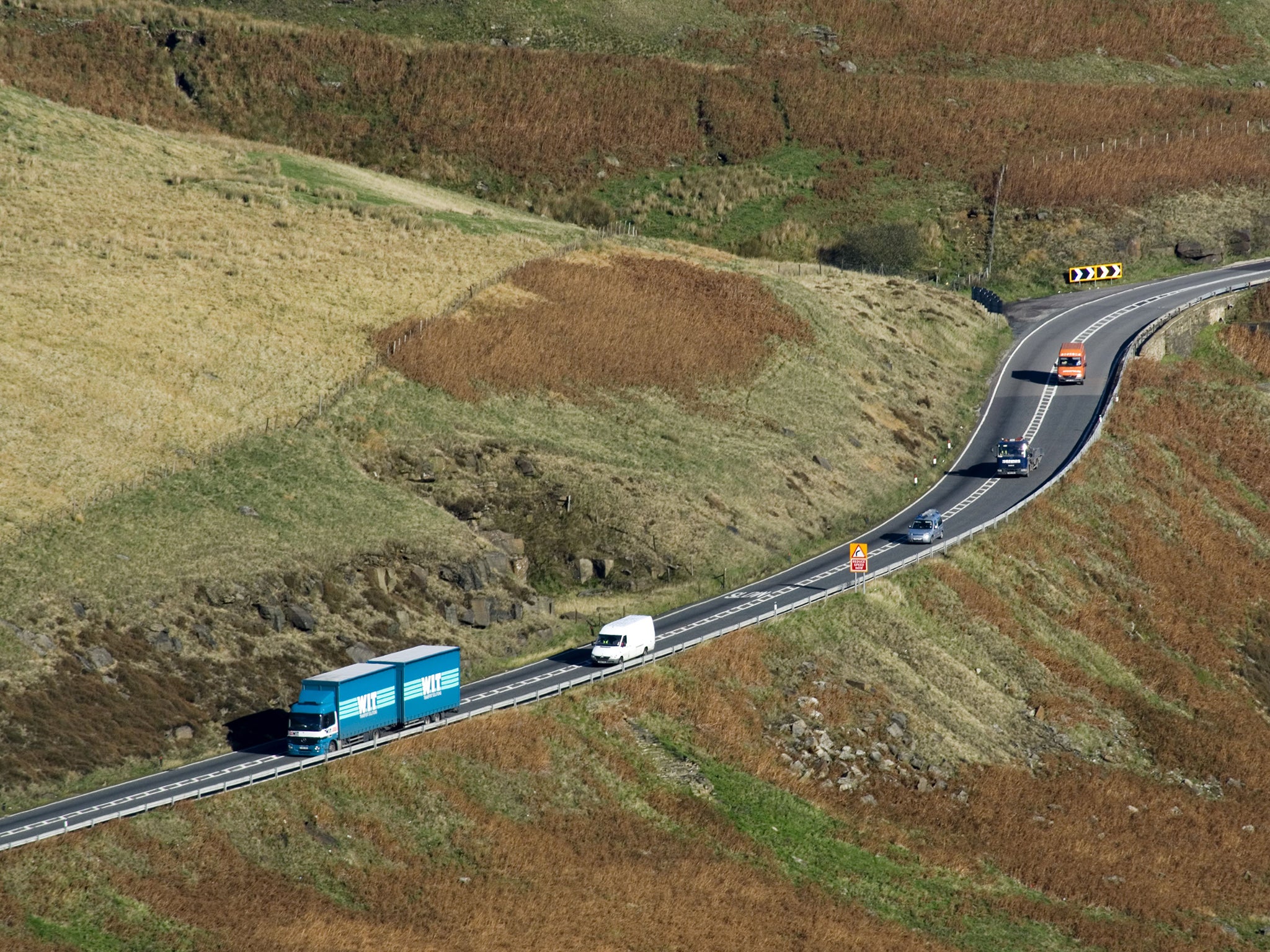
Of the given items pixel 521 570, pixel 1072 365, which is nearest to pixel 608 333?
pixel 521 570

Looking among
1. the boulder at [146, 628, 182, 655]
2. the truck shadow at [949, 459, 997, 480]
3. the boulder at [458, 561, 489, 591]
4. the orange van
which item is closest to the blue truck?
the boulder at [146, 628, 182, 655]

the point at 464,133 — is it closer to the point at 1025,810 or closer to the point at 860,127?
the point at 860,127

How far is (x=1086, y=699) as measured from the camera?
6462cm

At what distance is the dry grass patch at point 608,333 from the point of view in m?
78.7

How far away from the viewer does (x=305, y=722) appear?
45.9 meters

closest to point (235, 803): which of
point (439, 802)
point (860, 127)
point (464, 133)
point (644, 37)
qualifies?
point (439, 802)

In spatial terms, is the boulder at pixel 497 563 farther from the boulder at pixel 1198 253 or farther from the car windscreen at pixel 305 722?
the boulder at pixel 1198 253

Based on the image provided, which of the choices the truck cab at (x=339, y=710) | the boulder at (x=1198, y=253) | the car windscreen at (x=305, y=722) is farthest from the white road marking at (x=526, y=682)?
the boulder at (x=1198, y=253)

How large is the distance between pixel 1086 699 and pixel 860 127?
8329 centimetres

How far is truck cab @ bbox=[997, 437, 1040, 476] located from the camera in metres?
82.9

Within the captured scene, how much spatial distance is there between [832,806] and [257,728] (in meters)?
18.7

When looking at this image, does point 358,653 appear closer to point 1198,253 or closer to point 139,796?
point 139,796

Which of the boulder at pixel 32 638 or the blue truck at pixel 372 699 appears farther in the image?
the boulder at pixel 32 638

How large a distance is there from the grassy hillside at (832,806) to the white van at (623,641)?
3.87 feet
